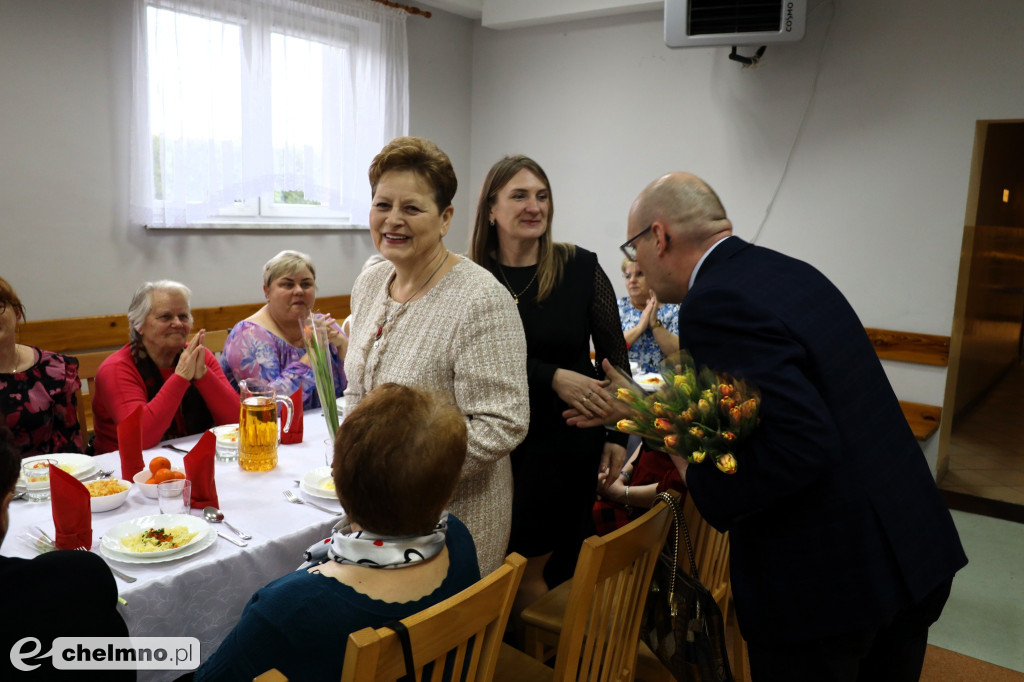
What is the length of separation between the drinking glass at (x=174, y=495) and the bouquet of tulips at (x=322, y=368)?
0.35 metres

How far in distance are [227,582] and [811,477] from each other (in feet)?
3.83

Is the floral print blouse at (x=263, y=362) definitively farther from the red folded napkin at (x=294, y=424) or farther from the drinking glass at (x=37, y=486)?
the drinking glass at (x=37, y=486)

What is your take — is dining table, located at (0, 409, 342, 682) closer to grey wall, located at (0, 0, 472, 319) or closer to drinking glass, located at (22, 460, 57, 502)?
drinking glass, located at (22, 460, 57, 502)

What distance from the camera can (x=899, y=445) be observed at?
1400 mm

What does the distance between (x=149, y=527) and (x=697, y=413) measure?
1185 mm

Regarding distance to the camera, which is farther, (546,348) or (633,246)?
(546,348)

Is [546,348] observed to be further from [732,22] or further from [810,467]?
[732,22]

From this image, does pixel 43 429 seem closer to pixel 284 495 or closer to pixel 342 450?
pixel 284 495

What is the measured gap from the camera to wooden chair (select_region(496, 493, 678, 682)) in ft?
4.65

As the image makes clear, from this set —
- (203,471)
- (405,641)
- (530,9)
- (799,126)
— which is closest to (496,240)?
(203,471)

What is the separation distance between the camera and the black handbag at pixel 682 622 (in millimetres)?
1569

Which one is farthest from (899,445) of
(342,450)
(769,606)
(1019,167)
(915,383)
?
(1019,167)

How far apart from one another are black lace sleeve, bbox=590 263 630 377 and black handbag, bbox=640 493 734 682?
0.65 m

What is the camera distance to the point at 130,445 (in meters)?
1.95
